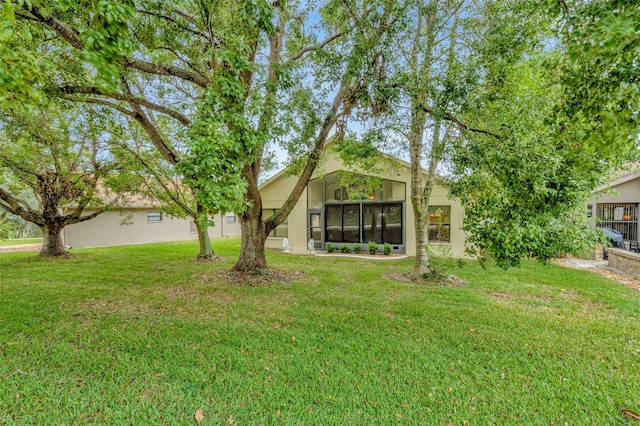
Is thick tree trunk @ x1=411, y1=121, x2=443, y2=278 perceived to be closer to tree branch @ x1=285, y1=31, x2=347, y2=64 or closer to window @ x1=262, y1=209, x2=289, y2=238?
tree branch @ x1=285, y1=31, x2=347, y2=64

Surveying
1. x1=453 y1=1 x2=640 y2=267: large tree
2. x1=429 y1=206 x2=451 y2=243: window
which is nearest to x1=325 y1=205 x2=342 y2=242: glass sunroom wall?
x1=429 y1=206 x2=451 y2=243: window

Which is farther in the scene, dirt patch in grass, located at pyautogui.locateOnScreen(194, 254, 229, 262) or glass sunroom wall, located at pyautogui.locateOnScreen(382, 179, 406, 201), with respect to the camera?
glass sunroom wall, located at pyautogui.locateOnScreen(382, 179, 406, 201)

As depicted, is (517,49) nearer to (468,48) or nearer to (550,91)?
(550,91)

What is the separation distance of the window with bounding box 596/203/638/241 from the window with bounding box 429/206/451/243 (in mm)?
6905

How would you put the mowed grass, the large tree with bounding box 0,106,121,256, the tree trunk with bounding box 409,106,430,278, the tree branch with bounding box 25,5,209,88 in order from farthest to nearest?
the large tree with bounding box 0,106,121,256, the tree trunk with bounding box 409,106,430,278, the tree branch with bounding box 25,5,209,88, the mowed grass

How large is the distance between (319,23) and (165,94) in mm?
4924

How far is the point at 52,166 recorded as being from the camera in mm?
12047

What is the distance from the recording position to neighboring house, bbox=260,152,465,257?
1206 cm

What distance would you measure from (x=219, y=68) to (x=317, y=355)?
510 cm

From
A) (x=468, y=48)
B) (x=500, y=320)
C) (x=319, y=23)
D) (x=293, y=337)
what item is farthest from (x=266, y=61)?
(x=500, y=320)

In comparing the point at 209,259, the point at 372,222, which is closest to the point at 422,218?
the point at 372,222

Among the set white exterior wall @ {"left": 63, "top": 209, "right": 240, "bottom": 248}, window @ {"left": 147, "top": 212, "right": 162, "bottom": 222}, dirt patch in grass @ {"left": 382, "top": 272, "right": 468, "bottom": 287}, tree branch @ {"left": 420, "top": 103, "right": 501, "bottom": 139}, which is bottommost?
dirt patch in grass @ {"left": 382, "top": 272, "right": 468, "bottom": 287}

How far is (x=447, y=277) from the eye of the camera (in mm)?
8156

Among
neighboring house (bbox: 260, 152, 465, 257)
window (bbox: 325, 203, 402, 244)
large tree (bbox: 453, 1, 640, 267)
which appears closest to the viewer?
large tree (bbox: 453, 1, 640, 267)
